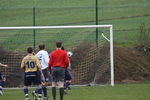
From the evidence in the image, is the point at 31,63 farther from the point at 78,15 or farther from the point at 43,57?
the point at 78,15

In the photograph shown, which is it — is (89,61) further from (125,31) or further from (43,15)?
(43,15)

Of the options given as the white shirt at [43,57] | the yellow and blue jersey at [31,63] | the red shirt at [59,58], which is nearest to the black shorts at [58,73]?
the red shirt at [59,58]

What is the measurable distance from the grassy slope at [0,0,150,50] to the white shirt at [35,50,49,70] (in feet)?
31.5

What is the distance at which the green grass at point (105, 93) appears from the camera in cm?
2125

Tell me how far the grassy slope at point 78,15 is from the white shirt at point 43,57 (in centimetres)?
961

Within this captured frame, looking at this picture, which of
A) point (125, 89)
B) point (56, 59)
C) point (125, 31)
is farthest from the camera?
point (125, 31)

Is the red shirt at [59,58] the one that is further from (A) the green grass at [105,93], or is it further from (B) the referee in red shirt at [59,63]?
(A) the green grass at [105,93]

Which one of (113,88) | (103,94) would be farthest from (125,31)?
(103,94)

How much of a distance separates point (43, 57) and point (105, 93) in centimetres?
256

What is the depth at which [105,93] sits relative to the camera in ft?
74.2

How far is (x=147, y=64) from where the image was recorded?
1108 inches

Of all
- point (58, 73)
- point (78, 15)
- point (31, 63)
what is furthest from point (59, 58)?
point (78, 15)

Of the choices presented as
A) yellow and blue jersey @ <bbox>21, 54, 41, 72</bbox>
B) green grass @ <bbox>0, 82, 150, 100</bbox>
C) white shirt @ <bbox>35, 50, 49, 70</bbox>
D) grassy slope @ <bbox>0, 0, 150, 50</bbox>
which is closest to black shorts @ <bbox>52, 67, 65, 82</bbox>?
yellow and blue jersey @ <bbox>21, 54, 41, 72</bbox>

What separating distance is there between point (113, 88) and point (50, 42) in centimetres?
388
